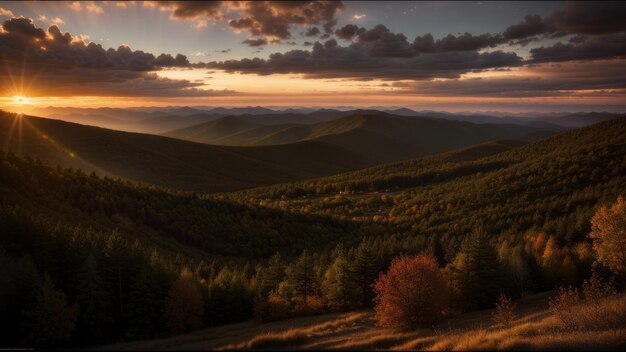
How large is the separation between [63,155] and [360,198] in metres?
143

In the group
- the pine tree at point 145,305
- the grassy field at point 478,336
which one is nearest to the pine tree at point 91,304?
the pine tree at point 145,305

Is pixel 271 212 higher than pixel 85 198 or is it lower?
lower

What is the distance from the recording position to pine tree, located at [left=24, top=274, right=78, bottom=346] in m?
34.7

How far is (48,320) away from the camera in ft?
115

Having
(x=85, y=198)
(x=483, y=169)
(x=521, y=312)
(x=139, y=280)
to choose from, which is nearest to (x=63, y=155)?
(x=85, y=198)

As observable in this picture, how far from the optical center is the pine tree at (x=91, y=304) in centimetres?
3978

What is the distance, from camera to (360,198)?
15512 cm

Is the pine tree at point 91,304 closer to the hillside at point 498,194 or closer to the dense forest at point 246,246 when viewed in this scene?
the dense forest at point 246,246

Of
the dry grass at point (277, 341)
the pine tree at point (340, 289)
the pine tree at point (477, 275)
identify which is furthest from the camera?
the pine tree at point (340, 289)

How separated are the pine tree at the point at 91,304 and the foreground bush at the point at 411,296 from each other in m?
27.8

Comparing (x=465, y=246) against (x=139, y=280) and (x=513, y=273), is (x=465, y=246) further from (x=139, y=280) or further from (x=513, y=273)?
(x=139, y=280)

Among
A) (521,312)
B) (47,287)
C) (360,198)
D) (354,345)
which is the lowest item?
(360,198)

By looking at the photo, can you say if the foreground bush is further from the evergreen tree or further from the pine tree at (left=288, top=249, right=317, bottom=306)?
the evergreen tree

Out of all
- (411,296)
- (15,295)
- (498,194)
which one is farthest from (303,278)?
(498,194)
